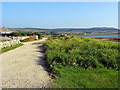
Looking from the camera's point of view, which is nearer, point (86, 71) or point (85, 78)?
point (85, 78)

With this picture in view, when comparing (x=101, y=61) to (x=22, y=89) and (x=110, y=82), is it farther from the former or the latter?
(x=22, y=89)

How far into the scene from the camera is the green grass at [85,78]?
3.29 meters

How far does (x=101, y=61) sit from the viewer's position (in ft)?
16.5

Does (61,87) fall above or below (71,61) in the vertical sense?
below

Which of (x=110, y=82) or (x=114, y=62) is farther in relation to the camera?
(x=114, y=62)

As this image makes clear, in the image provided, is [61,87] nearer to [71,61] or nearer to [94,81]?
[94,81]

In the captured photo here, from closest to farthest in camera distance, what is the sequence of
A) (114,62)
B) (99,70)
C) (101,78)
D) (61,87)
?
(61,87), (101,78), (99,70), (114,62)

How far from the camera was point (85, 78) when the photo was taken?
368cm

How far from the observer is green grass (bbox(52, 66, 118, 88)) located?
329 centimetres

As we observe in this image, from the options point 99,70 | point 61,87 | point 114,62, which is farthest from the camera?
point 114,62

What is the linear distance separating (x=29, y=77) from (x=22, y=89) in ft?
2.40

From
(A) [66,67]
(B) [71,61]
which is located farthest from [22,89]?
(B) [71,61]

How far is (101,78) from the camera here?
3.69 m

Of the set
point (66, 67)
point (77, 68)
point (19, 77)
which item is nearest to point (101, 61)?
point (77, 68)
